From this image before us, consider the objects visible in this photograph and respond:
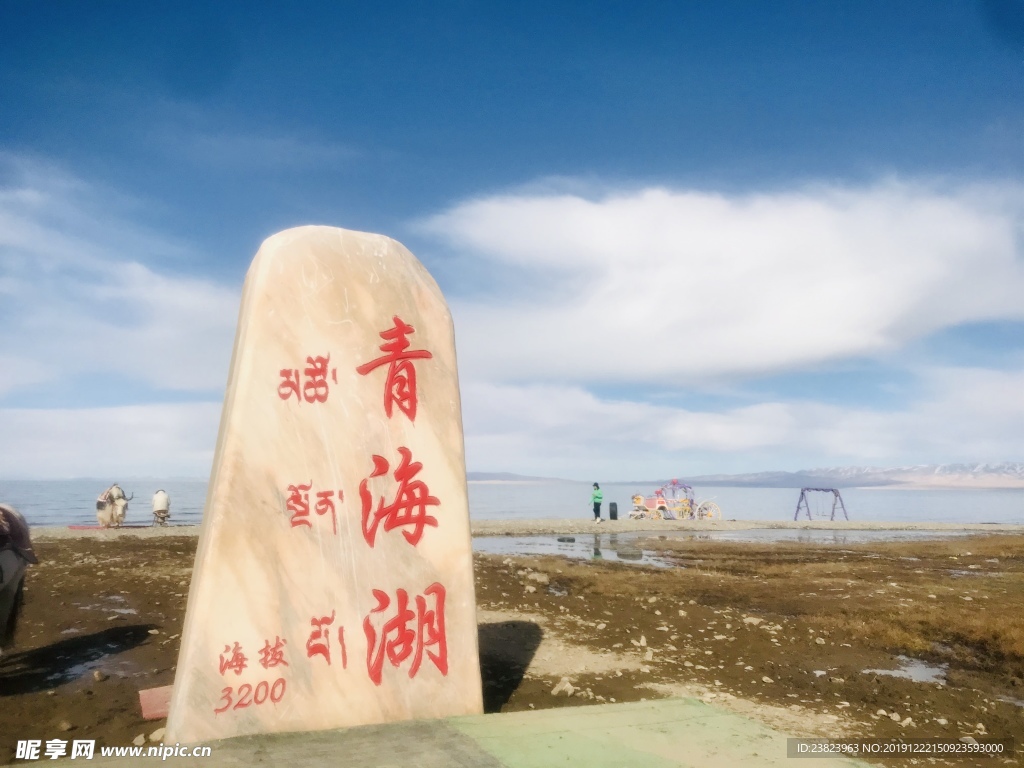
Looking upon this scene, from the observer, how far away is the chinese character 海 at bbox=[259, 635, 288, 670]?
4723mm

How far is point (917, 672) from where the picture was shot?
824 centimetres

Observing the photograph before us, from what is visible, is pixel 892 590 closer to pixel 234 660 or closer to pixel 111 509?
pixel 234 660

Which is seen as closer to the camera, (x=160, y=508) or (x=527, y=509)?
(x=160, y=508)

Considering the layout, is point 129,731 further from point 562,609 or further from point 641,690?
point 562,609

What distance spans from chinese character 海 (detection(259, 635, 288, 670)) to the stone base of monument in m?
1.31

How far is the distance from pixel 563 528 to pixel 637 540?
4608 mm

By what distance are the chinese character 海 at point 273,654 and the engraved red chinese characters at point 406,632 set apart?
60cm

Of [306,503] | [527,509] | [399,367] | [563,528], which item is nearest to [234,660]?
[306,503]

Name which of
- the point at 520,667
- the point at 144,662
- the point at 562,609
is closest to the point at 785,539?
the point at 562,609

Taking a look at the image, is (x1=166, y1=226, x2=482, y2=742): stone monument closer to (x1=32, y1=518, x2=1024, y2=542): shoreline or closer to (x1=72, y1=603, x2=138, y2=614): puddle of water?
(x1=72, y1=603, x2=138, y2=614): puddle of water

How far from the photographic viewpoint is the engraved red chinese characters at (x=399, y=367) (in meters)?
5.58

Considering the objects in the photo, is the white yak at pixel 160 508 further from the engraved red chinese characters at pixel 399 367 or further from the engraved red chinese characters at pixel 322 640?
the engraved red chinese characters at pixel 322 640

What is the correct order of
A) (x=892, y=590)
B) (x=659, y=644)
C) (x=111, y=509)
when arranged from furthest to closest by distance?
(x=111, y=509) < (x=892, y=590) < (x=659, y=644)

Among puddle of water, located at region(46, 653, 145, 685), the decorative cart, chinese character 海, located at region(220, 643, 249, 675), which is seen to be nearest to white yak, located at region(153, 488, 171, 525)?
puddle of water, located at region(46, 653, 145, 685)
